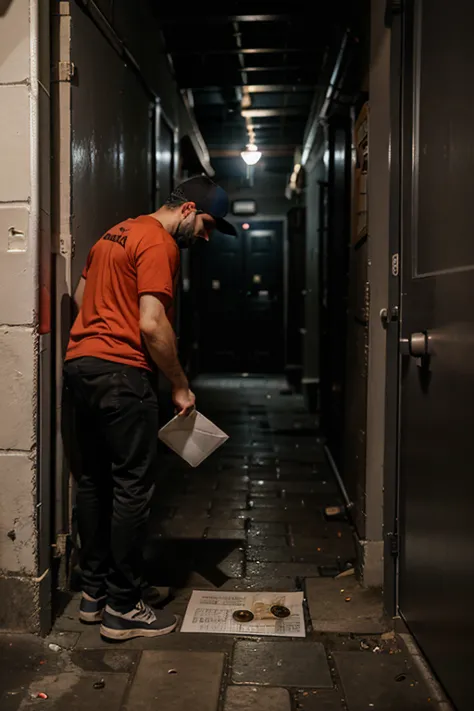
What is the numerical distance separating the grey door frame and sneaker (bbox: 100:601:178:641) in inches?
37.8

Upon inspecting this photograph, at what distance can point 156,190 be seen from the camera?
15.9ft

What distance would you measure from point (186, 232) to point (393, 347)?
1.03 m

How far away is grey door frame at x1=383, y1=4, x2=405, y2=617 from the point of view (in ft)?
8.76

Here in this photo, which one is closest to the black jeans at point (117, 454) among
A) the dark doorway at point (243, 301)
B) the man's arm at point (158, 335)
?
the man's arm at point (158, 335)

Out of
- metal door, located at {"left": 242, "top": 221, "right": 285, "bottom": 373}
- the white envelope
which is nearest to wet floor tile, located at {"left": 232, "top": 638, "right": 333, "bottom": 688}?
the white envelope

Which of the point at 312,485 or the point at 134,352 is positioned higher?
the point at 134,352

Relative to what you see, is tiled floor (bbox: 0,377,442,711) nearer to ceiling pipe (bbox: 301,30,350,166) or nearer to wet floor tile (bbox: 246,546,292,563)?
wet floor tile (bbox: 246,546,292,563)

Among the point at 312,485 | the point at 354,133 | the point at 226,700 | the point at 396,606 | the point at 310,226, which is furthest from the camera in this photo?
the point at 310,226

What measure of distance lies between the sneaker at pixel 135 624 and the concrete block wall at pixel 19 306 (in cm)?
30

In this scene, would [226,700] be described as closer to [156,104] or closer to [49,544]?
[49,544]

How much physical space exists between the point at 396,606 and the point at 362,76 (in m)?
2.65

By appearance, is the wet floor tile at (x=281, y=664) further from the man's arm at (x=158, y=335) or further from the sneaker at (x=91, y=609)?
the man's arm at (x=158, y=335)

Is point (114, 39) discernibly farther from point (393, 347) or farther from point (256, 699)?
point (256, 699)

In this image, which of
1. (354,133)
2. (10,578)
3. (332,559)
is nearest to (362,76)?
(354,133)
